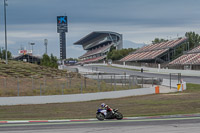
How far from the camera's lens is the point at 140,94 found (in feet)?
147

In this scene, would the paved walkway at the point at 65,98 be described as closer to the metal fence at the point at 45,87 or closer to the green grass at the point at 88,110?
the metal fence at the point at 45,87

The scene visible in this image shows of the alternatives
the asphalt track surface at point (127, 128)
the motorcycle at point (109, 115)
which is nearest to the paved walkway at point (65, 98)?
the motorcycle at point (109, 115)

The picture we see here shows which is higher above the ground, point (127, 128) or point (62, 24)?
point (62, 24)

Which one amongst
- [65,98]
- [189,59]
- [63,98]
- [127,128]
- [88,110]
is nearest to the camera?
[127,128]

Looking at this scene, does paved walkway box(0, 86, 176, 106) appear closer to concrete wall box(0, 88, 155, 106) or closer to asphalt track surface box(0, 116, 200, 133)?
concrete wall box(0, 88, 155, 106)

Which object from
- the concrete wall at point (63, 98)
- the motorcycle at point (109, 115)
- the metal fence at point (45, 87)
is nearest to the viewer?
the motorcycle at point (109, 115)

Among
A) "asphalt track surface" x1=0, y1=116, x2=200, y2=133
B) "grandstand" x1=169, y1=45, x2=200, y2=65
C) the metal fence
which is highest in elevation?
"grandstand" x1=169, y1=45, x2=200, y2=65

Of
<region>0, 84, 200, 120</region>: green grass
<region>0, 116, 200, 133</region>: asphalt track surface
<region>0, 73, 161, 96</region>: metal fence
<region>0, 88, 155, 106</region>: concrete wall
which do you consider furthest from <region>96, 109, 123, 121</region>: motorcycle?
<region>0, 73, 161, 96</region>: metal fence

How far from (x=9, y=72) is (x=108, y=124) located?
3626 centimetres

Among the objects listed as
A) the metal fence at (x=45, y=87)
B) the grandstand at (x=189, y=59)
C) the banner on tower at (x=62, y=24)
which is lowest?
the metal fence at (x=45, y=87)

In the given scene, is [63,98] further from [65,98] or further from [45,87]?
[45,87]

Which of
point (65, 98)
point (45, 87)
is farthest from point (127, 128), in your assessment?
point (45, 87)


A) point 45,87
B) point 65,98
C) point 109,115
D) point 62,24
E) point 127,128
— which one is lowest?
point 65,98

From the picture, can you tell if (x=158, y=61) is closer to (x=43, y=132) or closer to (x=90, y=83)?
(x=90, y=83)
